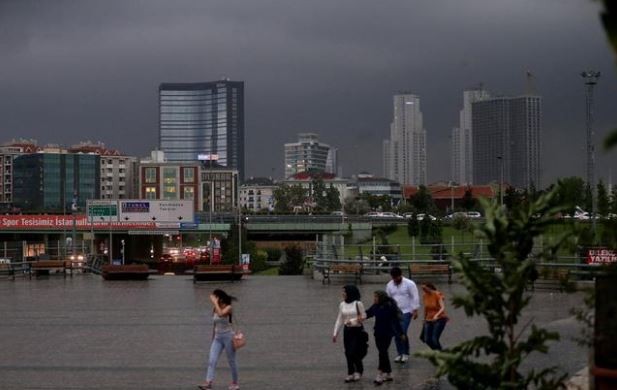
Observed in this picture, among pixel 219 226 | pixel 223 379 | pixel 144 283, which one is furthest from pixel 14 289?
pixel 219 226

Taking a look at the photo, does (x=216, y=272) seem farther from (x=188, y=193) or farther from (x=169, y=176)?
(x=188, y=193)

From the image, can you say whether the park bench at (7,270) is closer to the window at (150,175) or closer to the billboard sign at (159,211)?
the billboard sign at (159,211)

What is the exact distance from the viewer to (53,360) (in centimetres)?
1736

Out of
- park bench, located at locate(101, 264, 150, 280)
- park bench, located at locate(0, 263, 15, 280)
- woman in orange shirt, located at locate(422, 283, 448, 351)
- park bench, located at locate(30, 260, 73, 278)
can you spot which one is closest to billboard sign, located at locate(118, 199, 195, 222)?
park bench, located at locate(30, 260, 73, 278)

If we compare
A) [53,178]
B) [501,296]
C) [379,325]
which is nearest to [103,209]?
[379,325]

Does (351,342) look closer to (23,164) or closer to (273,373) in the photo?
(273,373)

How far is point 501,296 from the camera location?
7.06m

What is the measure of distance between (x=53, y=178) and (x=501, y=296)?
18346cm

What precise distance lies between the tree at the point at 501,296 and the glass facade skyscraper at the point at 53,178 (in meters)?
180

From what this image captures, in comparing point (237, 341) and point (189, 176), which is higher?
point (189, 176)

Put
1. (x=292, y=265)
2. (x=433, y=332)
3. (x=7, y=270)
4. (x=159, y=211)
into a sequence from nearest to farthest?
(x=433, y=332)
(x=7, y=270)
(x=292, y=265)
(x=159, y=211)

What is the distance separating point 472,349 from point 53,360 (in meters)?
11.6

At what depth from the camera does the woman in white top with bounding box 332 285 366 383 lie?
14.7 meters

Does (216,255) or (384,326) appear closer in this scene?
(384,326)
